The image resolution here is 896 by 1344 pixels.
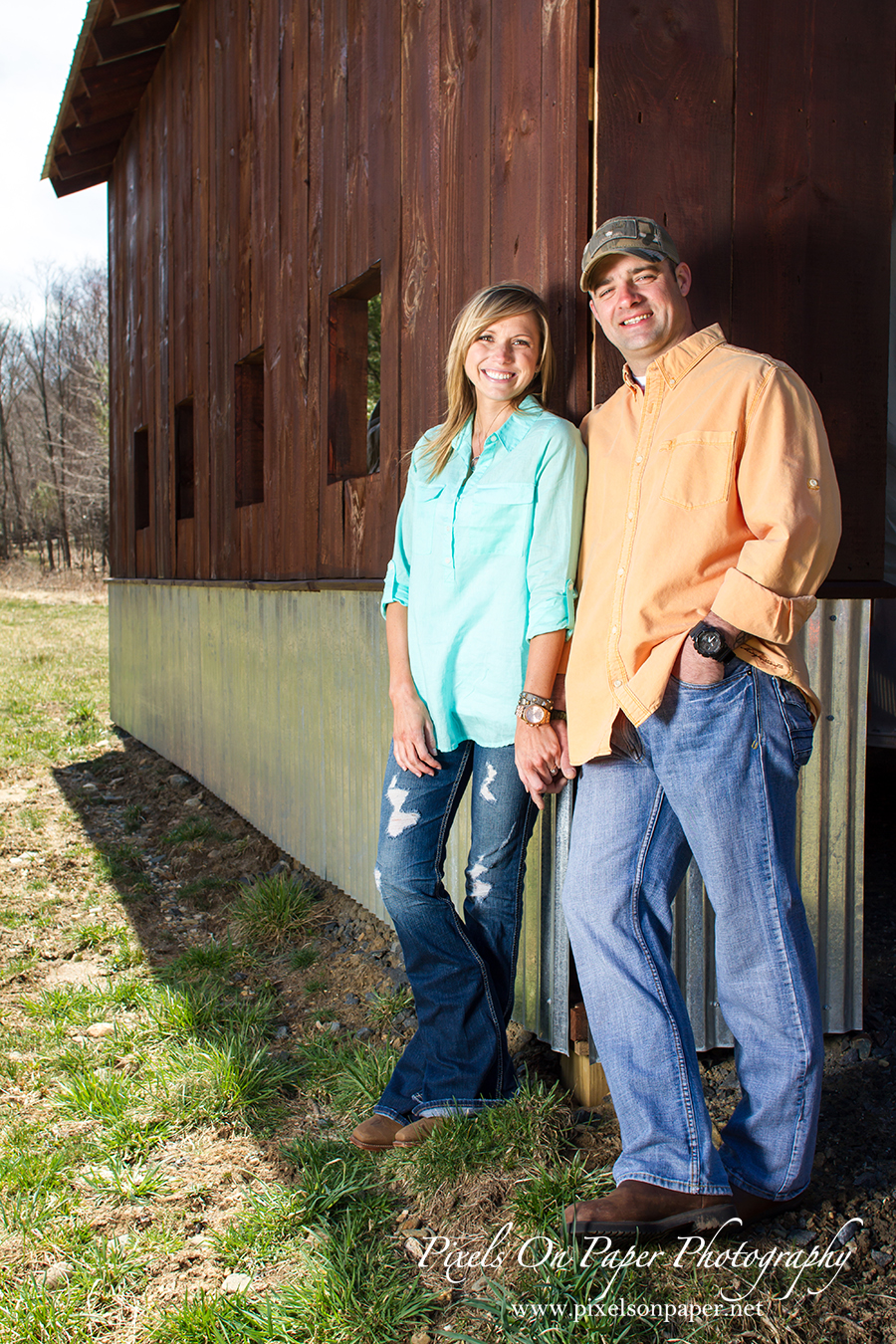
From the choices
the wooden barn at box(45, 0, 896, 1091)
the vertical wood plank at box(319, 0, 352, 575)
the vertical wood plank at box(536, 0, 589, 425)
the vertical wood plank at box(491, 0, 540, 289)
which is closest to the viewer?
the vertical wood plank at box(536, 0, 589, 425)

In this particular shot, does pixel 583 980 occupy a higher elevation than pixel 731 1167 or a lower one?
higher

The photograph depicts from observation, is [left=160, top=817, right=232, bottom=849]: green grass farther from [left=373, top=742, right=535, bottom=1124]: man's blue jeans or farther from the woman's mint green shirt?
the woman's mint green shirt

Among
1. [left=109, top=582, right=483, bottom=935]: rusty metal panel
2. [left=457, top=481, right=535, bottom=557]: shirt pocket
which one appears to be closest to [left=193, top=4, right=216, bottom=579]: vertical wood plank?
[left=109, top=582, right=483, bottom=935]: rusty metal panel

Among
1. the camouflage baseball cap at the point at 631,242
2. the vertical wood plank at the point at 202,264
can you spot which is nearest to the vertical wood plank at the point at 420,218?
the camouflage baseball cap at the point at 631,242

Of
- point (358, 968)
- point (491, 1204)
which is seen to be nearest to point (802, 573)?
point (491, 1204)

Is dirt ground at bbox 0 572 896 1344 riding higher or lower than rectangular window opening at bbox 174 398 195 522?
lower

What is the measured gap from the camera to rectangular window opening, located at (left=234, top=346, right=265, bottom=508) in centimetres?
683

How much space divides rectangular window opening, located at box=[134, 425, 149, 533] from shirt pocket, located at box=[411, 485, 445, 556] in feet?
26.2

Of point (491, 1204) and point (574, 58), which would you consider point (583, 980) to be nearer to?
point (491, 1204)

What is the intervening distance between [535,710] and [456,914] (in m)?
0.64

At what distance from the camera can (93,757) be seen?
9062 millimetres

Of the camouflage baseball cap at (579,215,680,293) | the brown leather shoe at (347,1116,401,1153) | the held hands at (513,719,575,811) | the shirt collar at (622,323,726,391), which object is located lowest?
the brown leather shoe at (347,1116,401,1153)

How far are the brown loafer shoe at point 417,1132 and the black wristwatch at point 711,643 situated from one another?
5.14 ft

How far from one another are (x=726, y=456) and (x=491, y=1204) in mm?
1903
